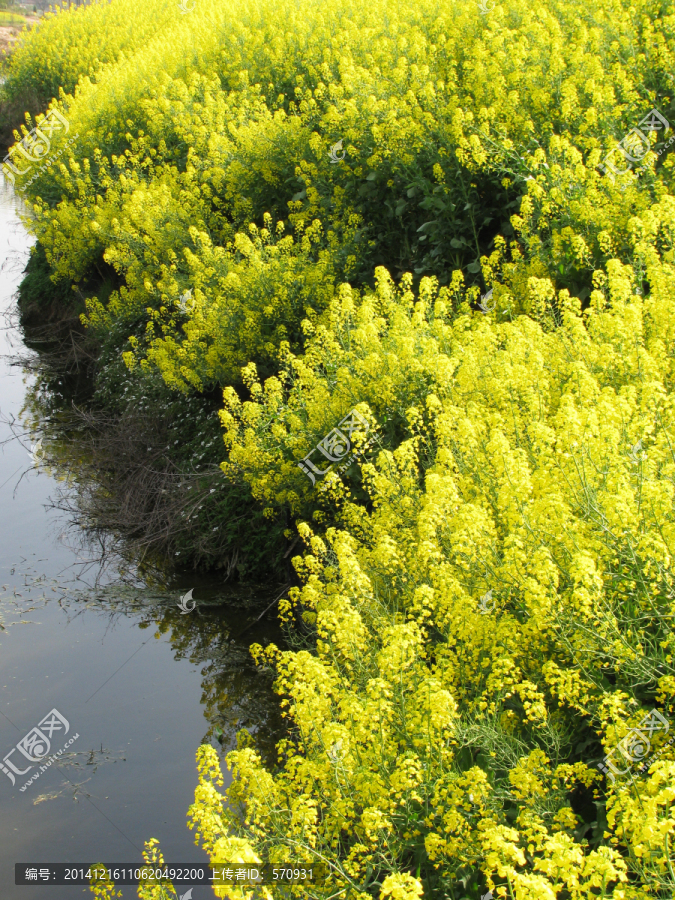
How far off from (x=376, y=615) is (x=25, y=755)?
9.76 feet

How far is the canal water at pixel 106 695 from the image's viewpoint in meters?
4.54

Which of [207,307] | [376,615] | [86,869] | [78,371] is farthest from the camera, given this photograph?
[78,371]

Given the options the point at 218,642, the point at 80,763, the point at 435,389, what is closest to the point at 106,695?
the point at 80,763

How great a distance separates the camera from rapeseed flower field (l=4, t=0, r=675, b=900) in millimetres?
2730

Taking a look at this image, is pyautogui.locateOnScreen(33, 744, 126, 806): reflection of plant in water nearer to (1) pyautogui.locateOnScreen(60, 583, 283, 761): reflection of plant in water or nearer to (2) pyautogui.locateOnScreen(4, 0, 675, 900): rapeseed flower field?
(1) pyautogui.locateOnScreen(60, 583, 283, 761): reflection of plant in water

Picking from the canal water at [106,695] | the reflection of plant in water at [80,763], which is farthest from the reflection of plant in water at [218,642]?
the reflection of plant in water at [80,763]

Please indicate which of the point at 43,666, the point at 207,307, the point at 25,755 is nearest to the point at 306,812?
the point at 25,755

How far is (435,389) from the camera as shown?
16.9 ft

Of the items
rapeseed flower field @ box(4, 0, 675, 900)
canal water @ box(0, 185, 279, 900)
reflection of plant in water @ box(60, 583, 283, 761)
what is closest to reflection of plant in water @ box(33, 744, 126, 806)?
canal water @ box(0, 185, 279, 900)

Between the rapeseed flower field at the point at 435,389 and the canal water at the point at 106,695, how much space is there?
0.63m

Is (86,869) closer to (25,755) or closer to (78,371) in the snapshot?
(25,755)

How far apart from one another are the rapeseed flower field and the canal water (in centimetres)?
63

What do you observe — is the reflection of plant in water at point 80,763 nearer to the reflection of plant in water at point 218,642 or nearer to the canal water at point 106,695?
the canal water at point 106,695

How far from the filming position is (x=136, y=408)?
352 inches
